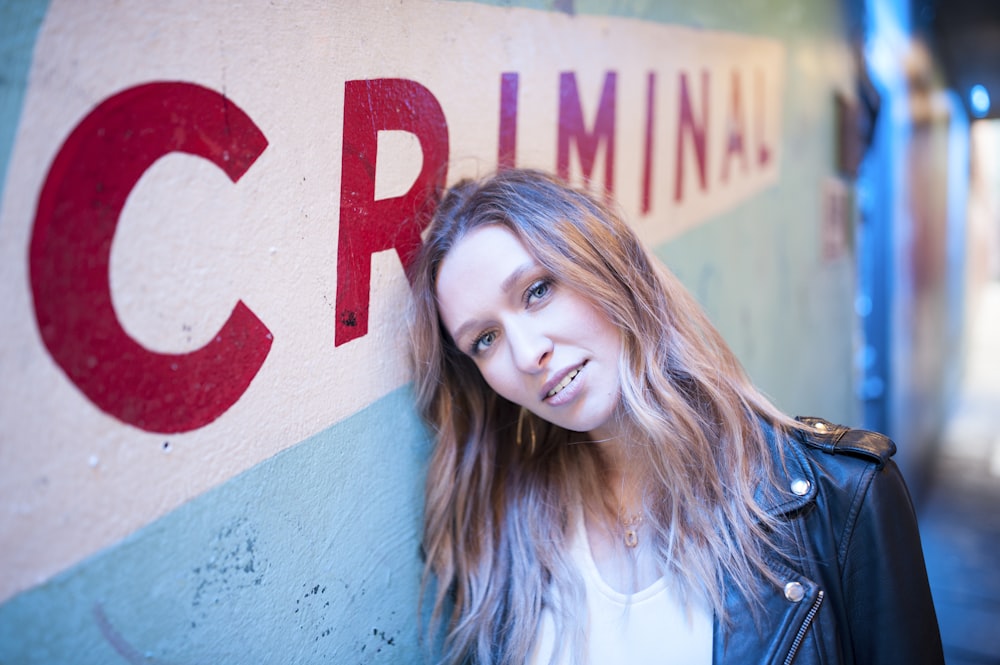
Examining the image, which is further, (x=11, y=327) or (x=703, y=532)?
(x=703, y=532)

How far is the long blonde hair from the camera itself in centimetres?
111

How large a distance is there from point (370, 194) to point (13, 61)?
499mm

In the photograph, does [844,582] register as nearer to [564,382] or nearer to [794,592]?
[794,592]

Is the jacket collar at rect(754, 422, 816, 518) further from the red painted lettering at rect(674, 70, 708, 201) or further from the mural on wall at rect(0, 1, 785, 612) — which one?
the red painted lettering at rect(674, 70, 708, 201)

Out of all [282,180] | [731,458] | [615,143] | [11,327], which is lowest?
[731,458]

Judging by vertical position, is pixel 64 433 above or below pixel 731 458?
above

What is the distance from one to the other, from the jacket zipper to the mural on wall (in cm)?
74


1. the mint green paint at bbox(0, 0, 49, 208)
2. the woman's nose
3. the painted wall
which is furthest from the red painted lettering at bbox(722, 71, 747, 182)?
the mint green paint at bbox(0, 0, 49, 208)

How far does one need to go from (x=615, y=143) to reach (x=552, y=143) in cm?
30

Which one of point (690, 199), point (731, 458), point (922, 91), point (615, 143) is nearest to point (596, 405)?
point (731, 458)

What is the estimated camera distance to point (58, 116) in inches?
26.9

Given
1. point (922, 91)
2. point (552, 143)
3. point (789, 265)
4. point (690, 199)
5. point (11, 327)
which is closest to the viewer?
point (11, 327)

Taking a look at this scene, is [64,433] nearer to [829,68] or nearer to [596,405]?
[596,405]

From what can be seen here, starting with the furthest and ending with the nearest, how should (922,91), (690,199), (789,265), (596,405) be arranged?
(922,91)
(789,265)
(690,199)
(596,405)
